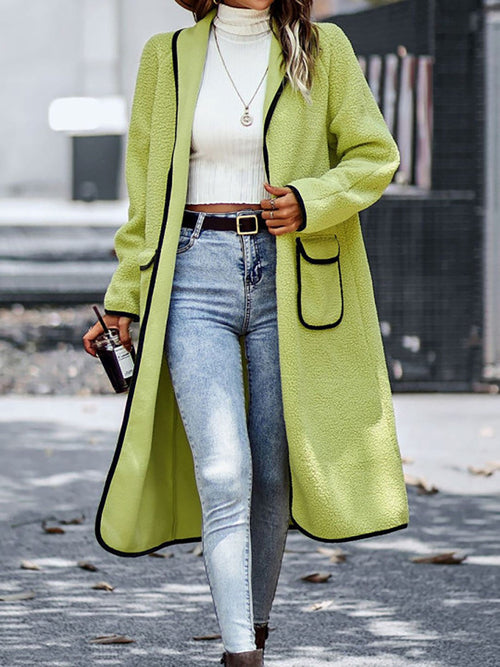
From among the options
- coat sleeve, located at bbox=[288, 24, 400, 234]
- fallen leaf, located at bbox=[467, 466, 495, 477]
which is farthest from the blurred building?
coat sleeve, located at bbox=[288, 24, 400, 234]

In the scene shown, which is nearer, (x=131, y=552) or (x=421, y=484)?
(x=131, y=552)

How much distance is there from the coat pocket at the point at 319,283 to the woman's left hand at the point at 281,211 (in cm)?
8

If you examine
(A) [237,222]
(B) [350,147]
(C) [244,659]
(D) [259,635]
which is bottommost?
(D) [259,635]

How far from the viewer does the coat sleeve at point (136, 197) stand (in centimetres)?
386

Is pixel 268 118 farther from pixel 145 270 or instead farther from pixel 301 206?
pixel 145 270

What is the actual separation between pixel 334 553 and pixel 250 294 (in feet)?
7.26

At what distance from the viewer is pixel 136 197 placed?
388 centimetres

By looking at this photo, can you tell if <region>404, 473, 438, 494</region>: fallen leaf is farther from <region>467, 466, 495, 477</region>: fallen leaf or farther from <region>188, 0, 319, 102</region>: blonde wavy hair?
<region>188, 0, 319, 102</region>: blonde wavy hair

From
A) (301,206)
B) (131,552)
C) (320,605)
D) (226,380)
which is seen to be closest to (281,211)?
(301,206)

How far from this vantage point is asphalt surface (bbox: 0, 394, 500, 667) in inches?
174

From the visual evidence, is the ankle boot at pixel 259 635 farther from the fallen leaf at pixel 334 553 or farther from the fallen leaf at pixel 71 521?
the fallen leaf at pixel 71 521

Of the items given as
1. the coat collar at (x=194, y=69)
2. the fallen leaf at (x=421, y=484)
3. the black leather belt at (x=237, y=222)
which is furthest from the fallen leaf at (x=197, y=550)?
the coat collar at (x=194, y=69)

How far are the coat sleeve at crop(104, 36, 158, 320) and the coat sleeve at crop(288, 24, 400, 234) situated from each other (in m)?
0.43

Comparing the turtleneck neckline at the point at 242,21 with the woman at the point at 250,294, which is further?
the turtleneck neckline at the point at 242,21
